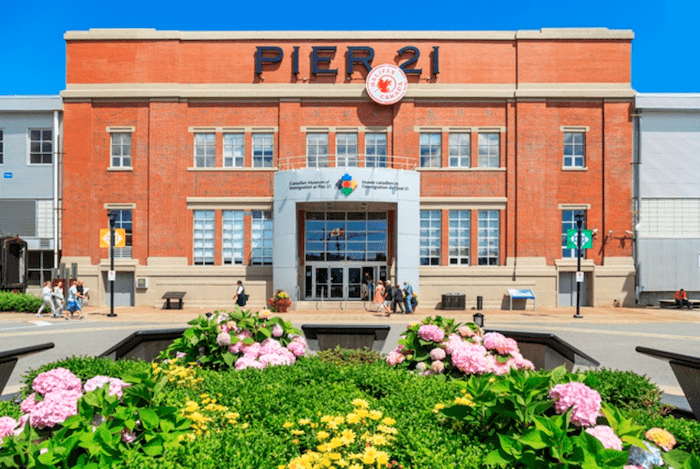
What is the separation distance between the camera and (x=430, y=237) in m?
29.5

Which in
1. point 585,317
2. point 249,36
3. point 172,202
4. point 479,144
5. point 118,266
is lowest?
point 585,317

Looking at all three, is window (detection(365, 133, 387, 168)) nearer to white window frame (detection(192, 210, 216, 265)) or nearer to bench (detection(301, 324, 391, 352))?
white window frame (detection(192, 210, 216, 265))

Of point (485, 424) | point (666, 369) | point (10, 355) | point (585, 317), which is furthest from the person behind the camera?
point (585, 317)

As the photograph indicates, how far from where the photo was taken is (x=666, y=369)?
11.8 meters

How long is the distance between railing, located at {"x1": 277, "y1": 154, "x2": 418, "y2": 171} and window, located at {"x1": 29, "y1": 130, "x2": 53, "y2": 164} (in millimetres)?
15309

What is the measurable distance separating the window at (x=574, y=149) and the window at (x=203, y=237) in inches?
863

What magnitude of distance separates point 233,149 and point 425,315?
50.1 feet

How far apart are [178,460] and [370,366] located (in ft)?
12.3

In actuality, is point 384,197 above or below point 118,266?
above

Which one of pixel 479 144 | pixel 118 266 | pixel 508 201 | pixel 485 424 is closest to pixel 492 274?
pixel 508 201

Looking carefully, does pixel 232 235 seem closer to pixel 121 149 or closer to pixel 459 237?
pixel 121 149

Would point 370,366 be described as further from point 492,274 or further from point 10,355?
point 492,274

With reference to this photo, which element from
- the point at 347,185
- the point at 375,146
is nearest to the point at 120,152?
the point at 347,185

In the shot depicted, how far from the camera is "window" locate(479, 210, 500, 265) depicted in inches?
1161
